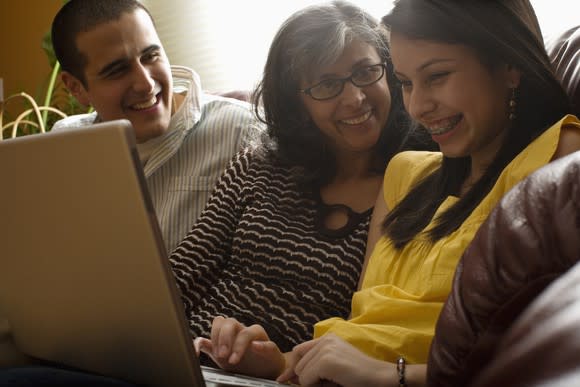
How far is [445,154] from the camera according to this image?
3.76 feet

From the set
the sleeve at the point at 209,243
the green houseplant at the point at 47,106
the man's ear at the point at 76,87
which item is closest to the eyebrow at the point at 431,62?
the sleeve at the point at 209,243

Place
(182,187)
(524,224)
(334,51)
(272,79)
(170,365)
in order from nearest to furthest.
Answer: (524,224) < (170,365) < (334,51) < (272,79) < (182,187)

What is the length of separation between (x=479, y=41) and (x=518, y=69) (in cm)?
7

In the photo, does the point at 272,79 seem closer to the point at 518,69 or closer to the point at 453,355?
the point at 518,69

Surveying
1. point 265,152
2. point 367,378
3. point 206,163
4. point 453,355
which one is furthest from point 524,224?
point 206,163

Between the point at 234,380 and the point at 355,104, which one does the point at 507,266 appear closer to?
the point at 234,380

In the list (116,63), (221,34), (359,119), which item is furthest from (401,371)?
(221,34)

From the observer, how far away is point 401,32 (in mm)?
1127

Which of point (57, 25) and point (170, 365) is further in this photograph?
point (57, 25)

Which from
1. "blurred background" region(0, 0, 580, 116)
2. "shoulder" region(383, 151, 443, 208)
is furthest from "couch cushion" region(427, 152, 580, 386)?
"blurred background" region(0, 0, 580, 116)

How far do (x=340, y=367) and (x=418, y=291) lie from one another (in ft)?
0.61

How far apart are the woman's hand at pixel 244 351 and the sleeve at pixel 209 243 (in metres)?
0.32

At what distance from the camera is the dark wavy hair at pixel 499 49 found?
41.8 inches

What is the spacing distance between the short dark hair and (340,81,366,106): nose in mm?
726
